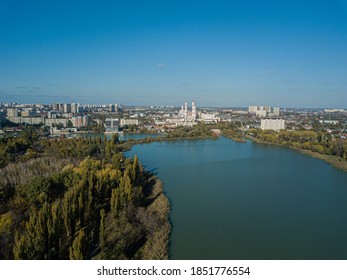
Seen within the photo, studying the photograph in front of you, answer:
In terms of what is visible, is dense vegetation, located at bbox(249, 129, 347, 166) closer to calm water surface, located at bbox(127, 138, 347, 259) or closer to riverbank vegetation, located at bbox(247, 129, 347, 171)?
riverbank vegetation, located at bbox(247, 129, 347, 171)

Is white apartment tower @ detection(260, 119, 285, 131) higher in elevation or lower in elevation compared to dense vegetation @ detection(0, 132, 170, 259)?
higher

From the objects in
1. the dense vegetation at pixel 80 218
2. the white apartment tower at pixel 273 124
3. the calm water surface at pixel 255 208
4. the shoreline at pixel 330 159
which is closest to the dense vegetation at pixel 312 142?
the shoreline at pixel 330 159

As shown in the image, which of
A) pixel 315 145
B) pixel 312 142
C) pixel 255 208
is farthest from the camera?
pixel 312 142

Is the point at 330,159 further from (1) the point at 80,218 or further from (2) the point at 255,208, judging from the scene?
(1) the point at 80,218

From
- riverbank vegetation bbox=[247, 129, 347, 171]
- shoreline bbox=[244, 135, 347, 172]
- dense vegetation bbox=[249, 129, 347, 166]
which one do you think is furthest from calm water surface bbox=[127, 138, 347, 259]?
dense vegetation bbox=[249, 129, 347, 166]

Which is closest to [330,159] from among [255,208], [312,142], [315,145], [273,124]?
[315,145]


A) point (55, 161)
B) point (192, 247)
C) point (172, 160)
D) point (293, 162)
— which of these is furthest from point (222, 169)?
point (192, 247)
